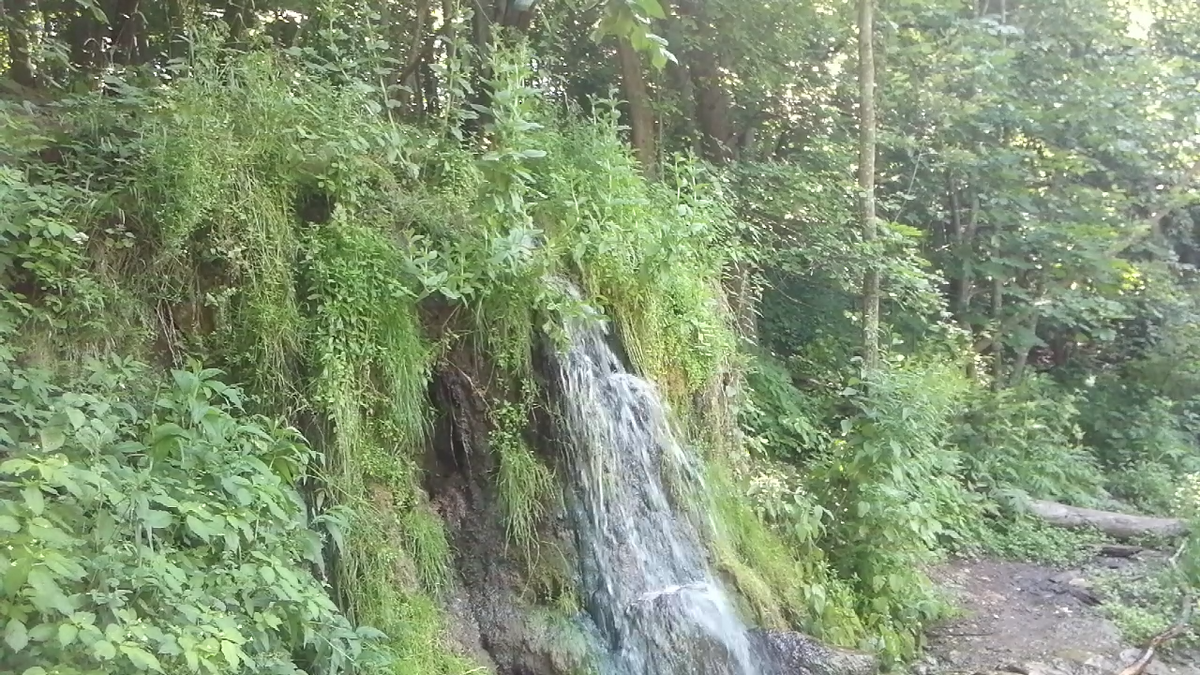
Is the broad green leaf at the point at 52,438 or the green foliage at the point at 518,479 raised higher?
the broad green leaf at the point at 52,438

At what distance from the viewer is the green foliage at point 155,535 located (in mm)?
2104

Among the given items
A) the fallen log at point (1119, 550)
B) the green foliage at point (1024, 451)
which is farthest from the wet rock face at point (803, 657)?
the green foliage at point (1024, 451)

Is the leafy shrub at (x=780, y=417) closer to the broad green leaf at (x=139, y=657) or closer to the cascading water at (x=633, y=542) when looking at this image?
the cascading water at (x=633, y=542)

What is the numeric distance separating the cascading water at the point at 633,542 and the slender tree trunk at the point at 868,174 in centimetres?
275

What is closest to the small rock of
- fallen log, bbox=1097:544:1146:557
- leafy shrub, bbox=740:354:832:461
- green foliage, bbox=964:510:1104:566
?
green foliage, bbox=964:510:1104:566

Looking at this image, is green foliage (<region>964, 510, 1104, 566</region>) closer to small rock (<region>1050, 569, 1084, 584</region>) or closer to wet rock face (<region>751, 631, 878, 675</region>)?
small rock (<region>1050, 569, 1084, 584</region>)

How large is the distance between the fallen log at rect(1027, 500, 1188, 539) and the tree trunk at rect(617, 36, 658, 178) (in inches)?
179

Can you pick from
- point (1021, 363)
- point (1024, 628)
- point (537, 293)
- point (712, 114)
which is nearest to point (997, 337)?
point (1021, 363)

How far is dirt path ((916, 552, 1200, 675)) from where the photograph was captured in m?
5.22

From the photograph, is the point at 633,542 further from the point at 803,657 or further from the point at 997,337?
the point at 997,337

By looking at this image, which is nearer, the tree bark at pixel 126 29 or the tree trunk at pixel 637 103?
the tree bark at pixel 126 29

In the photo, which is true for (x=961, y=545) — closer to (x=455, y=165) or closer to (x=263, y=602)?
(x=455, y=165)

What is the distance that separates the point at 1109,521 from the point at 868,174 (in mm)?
3651

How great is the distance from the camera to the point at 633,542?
4.39m
